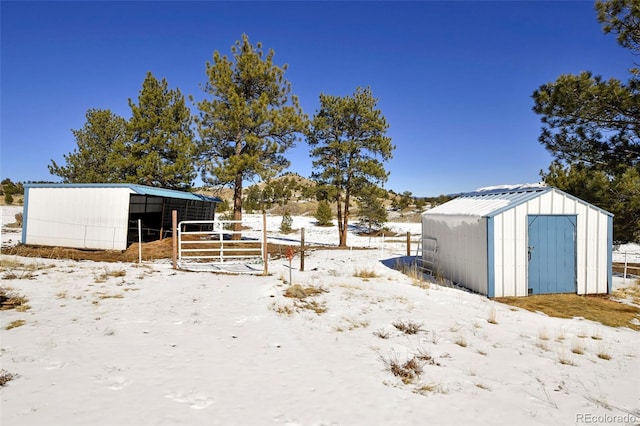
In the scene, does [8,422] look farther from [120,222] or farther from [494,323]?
[120,222]

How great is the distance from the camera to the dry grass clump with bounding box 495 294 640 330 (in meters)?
8.65

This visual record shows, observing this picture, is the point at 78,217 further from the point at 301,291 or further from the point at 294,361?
the point at 294,361

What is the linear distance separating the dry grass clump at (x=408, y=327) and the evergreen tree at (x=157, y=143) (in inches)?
840

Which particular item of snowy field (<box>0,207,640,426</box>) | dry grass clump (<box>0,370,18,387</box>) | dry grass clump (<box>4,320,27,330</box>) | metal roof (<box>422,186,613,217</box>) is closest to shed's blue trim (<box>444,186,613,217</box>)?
metal roof (<box>422,186,613,217</box>)

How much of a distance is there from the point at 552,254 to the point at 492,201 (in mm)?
2485

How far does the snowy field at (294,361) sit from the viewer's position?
12.9ft

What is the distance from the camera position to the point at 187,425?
11.6ft

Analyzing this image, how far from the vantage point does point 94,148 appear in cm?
3047

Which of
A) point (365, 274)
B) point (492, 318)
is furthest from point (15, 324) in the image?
point (365, 274)

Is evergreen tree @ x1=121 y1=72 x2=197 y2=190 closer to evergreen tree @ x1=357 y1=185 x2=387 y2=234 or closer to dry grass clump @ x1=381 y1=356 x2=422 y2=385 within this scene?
evergreen tree @ x1=357 y1=185 x2=387 y2=234

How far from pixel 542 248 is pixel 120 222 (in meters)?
18.8

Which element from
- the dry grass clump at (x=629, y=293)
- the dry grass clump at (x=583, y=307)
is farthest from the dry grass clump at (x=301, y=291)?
the dry grass clump at (x=629, y=293)

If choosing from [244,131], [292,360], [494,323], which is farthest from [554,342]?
[244,131]

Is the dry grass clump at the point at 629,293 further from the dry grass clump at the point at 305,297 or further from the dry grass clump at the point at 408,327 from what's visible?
the dry grass clump at the point at 305,297
